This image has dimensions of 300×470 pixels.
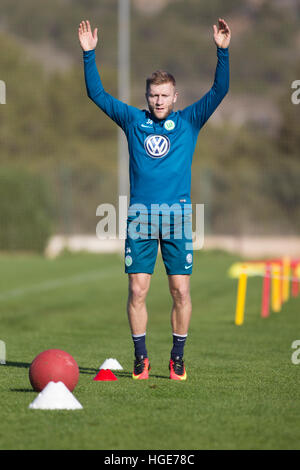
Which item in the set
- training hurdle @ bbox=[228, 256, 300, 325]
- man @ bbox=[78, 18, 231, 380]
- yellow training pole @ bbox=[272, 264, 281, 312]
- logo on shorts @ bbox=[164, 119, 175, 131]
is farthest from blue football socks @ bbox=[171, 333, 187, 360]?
yellow training pole @ bbox=[272, 264, 281, 312]

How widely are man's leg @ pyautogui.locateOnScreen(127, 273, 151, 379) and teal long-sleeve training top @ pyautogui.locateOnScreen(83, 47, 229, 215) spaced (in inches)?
21.6

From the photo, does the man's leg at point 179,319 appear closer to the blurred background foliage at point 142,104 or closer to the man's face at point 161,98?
the man's face at point 161,98

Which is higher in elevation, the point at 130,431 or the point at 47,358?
the point at 47,358

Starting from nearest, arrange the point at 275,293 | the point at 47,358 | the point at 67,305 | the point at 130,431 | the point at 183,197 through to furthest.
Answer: the point at 130,431 < the point at 47,358 < the point at 183,197 < the point at 275,293 < the point at 67,305

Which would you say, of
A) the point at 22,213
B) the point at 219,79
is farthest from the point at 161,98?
the point at 22,213

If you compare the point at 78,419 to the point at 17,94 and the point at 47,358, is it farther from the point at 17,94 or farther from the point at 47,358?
the point at 17,94

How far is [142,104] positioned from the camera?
329ft

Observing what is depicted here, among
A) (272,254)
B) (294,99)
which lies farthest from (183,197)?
(294,99)

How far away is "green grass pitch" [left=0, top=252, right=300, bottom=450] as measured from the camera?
519 cm

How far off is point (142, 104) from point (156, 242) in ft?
309

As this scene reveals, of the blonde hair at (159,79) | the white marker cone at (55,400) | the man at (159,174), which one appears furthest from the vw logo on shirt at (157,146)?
the white marker cone at (55,400)

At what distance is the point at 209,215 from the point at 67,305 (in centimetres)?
2143
